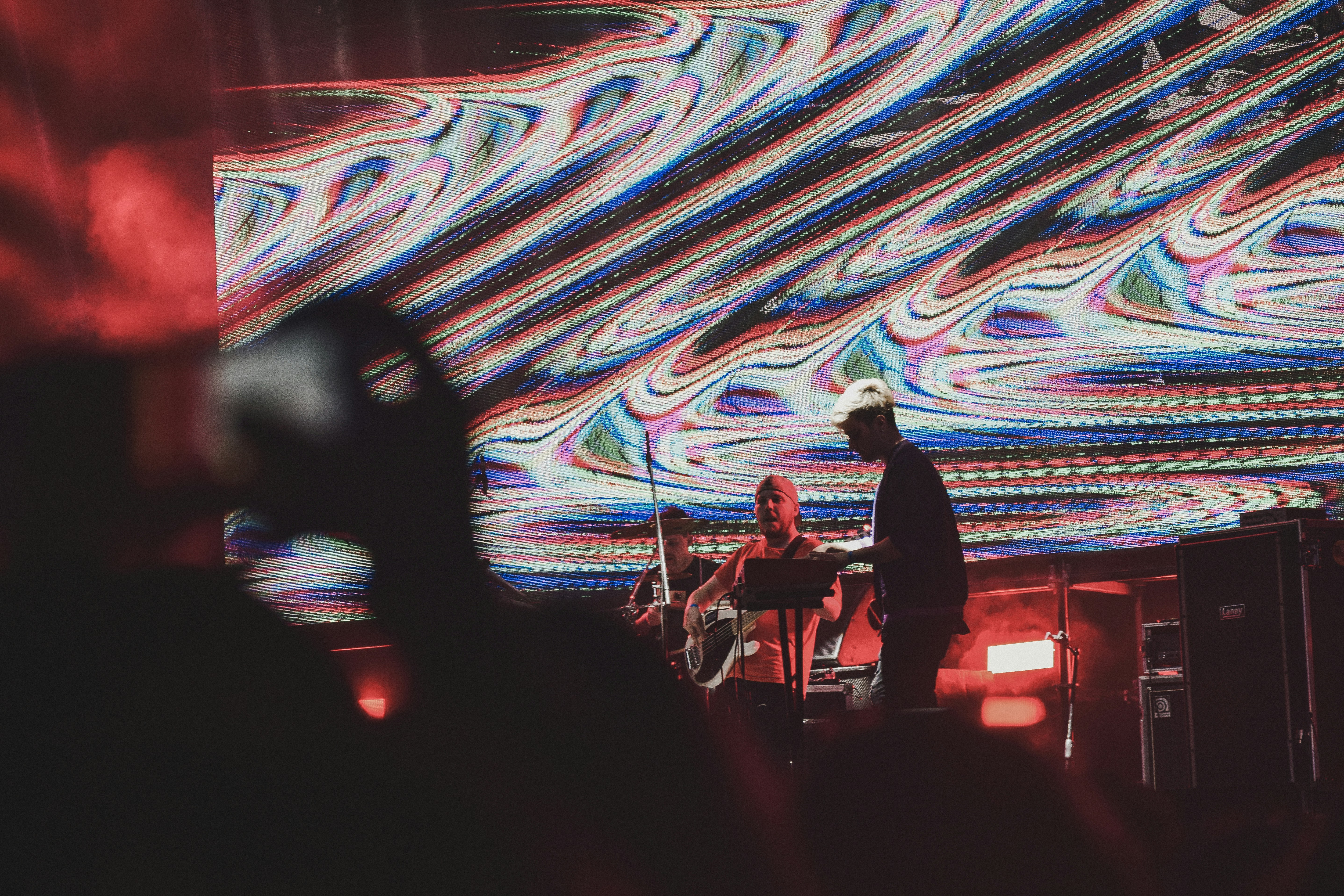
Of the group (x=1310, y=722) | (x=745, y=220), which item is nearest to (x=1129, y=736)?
(x=1310, y=722)

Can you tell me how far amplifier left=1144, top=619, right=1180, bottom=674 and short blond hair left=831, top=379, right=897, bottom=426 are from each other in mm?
1528

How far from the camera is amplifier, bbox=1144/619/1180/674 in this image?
3.99 meters

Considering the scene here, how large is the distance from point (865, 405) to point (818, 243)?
168 cm

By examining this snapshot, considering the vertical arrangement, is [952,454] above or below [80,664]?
above

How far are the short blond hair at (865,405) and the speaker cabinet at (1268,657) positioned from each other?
4.11ft

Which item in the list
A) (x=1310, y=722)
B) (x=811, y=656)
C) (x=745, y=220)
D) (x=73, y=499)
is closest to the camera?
(x=73, y=499)

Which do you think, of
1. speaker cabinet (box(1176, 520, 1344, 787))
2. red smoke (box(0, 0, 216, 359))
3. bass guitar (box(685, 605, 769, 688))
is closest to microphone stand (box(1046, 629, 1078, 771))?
speaker cabinet (box(1176, 520, 1344, 787))

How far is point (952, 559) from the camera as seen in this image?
3.01 m

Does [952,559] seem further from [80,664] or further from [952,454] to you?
[80,664]

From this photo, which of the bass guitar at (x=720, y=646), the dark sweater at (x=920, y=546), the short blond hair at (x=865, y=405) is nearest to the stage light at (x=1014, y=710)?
the bass guitar at (x=720, y=646)

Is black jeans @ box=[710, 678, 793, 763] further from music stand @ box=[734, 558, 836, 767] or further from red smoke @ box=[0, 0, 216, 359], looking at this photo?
red smoke @ box=[0, 0, 216, 359]

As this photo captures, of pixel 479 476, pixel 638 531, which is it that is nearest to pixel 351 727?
pixel 479 476

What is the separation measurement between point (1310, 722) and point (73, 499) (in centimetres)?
325

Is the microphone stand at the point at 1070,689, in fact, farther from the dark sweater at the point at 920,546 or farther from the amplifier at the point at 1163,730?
the dark sweater at the point at 920,546
